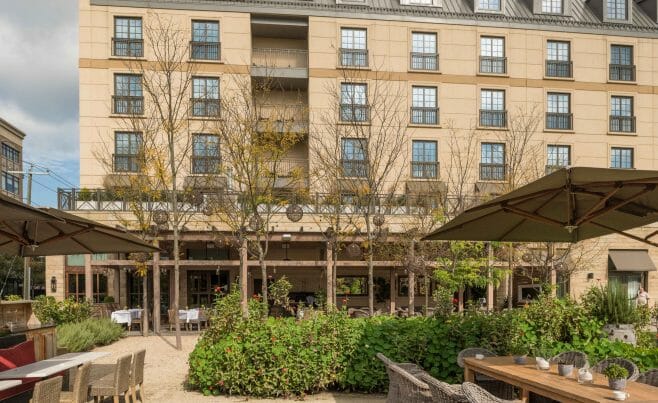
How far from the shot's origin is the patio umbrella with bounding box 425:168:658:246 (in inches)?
179

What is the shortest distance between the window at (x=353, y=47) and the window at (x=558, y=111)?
917 centimetres

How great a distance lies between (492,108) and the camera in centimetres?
2541

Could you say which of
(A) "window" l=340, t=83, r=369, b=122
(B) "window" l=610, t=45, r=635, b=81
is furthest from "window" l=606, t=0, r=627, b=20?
(A) "window" l=340, t=83, r=369, b=122

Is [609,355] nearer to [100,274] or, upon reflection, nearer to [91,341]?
[91,341]

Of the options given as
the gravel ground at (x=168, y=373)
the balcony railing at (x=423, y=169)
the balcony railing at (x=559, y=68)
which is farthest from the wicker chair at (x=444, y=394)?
the balcony railing at (x=559, y=68)

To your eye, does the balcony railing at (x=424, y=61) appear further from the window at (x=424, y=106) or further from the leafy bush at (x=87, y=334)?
the leafy bush at (x=87, y=334)

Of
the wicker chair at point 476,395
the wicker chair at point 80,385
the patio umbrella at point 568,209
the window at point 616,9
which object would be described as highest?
the window at point 616,9

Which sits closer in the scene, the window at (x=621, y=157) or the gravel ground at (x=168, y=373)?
the gravel ground at (x=168, y=373)

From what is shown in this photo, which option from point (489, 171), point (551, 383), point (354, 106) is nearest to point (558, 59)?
point (489, 171)

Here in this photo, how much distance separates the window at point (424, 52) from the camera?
2494 centimetres

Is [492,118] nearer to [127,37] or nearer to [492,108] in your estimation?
[492,108]

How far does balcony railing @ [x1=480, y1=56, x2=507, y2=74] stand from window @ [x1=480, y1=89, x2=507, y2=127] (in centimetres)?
94

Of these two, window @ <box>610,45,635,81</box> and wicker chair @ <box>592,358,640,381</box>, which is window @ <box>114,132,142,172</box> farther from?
window @ <box>610,45,635,81</box>

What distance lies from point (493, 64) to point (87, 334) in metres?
20.9
